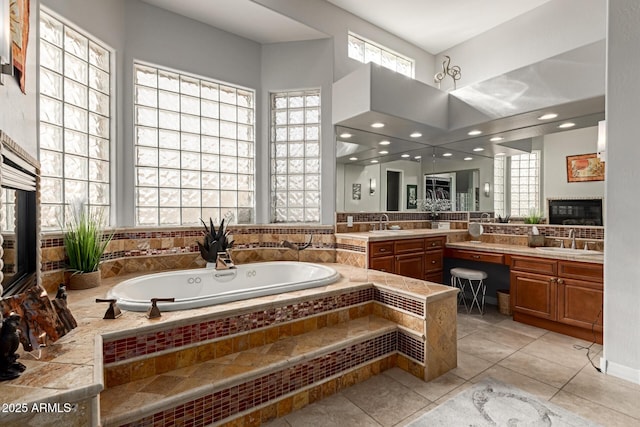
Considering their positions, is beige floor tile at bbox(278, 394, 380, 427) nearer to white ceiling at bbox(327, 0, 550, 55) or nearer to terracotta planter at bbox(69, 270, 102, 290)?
terracotta planter at bbox(69, 270, 102, 290)

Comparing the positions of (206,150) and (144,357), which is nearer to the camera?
(144,357)

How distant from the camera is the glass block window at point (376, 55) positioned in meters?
3.92

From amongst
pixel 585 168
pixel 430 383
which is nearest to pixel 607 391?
pixel 430 383

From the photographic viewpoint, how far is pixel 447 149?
14.5 feet

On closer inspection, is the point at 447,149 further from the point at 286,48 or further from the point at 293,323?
the point at 293,323

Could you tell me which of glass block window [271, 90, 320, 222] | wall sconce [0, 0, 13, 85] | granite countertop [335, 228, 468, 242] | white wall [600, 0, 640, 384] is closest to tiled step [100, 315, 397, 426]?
granite countertop [335, 228, 468, 242]

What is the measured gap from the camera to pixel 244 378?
1.65 metres

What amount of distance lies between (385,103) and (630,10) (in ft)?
6.05

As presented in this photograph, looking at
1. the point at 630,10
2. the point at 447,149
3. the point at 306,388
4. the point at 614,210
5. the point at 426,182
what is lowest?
the point at 306,388

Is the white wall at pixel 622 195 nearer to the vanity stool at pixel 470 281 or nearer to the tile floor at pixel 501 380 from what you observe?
the tile floor at pixel 501 380

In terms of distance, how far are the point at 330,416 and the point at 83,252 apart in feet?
7.32

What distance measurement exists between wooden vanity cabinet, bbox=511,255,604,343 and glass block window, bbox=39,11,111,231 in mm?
4222

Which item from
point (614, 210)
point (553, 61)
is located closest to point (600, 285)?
point (614, 210)

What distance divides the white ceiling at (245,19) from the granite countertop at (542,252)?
307 cm
